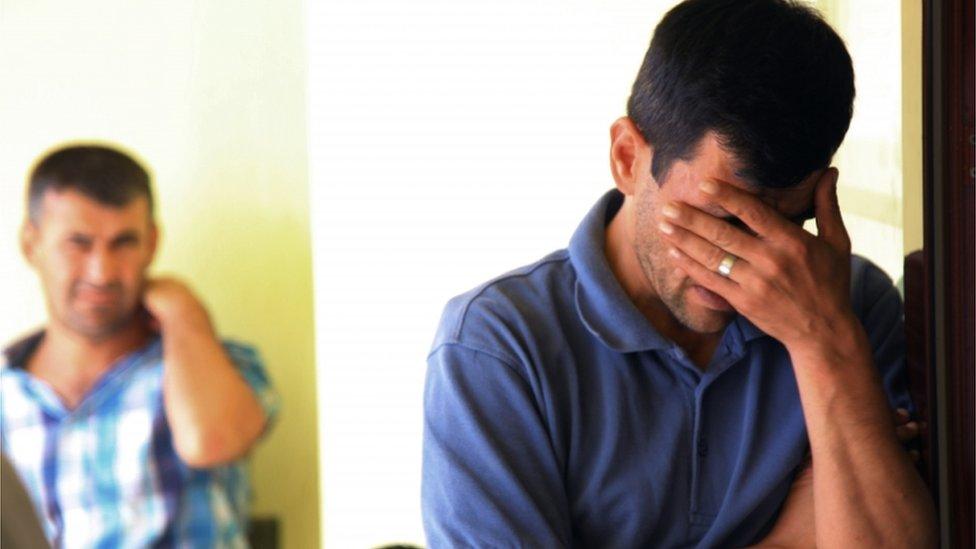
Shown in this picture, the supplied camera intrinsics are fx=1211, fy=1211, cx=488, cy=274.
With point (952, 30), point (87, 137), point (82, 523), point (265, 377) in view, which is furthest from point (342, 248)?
point (952, 30)

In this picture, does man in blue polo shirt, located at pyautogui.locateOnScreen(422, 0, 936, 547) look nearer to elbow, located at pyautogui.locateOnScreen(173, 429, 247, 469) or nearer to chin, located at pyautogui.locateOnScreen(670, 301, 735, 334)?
chin, located at pyautogui.locateOnScreen(670, 301, 735, 334)

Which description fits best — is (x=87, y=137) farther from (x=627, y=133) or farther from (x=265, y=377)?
(x=627, y=133)

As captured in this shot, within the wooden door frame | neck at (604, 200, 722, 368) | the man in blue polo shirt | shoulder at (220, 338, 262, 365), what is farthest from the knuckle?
shoulder at (220, 338, 262, 365)

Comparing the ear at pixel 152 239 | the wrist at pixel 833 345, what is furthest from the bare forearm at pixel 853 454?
the ear at pixel 152 239

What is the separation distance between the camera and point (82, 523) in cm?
127

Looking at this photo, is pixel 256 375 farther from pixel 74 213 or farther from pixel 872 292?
pixel 872 292

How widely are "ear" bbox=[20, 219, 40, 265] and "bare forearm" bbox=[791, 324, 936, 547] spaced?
81 cm

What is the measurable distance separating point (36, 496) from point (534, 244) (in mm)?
695

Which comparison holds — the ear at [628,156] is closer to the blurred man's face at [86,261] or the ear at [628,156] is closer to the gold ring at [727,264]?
the gold ring at [727,264]

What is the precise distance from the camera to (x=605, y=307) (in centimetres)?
130

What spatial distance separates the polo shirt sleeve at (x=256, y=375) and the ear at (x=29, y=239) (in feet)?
0.74

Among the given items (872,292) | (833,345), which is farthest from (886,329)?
(833,345)

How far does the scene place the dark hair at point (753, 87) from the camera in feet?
3.99

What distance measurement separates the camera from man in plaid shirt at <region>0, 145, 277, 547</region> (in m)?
1.27
